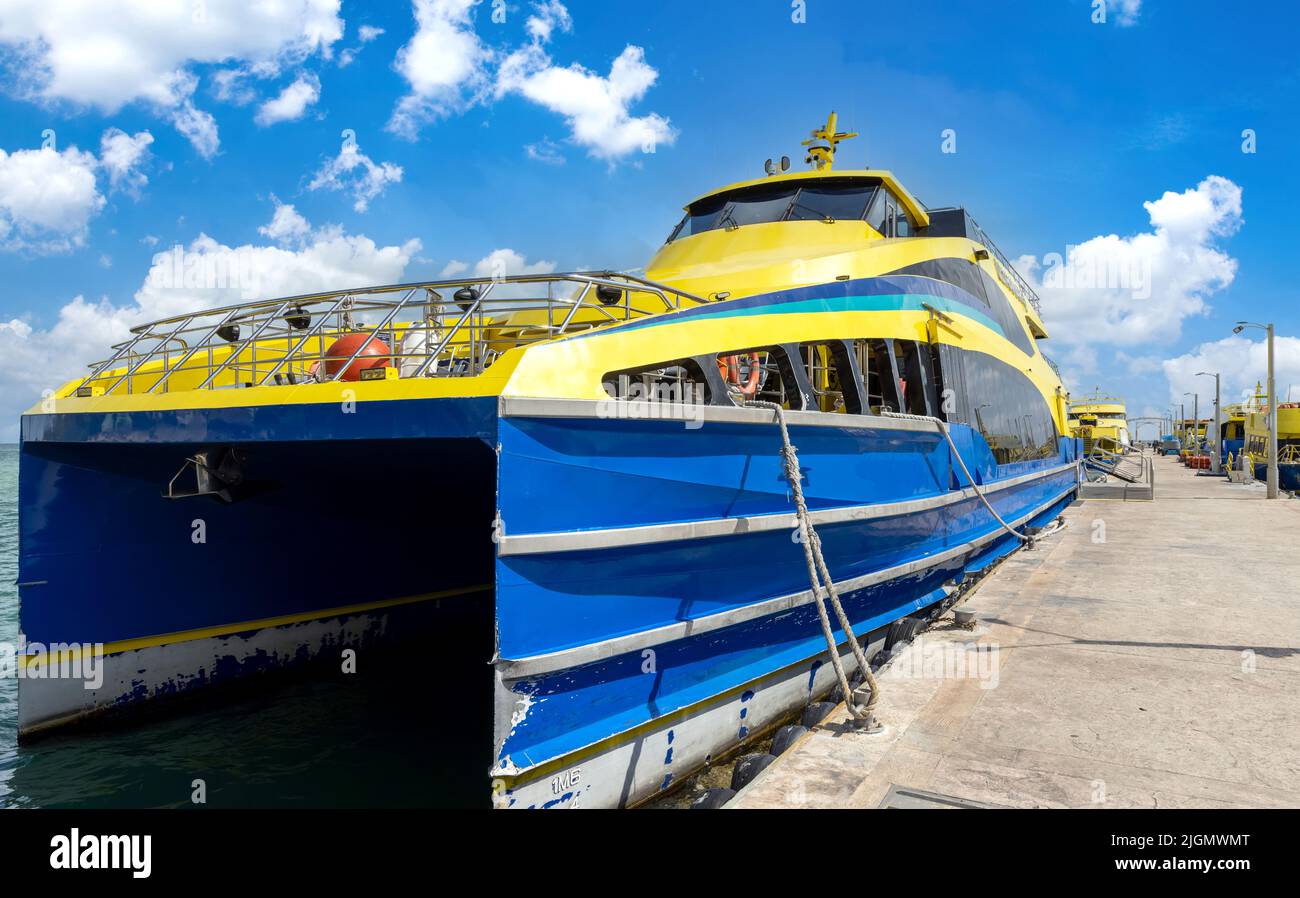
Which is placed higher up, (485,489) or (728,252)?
(728,252)

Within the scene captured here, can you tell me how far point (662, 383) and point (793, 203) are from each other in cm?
524

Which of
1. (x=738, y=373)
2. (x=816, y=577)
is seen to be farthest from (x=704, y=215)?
(x=816, y=577)

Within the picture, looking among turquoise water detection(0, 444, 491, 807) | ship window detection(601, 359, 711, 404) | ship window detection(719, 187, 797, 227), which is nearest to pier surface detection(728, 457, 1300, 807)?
ship window detection(601, 359, 711, 404)

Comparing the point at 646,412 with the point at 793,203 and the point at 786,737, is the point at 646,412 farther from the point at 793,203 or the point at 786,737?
the point at 793,203

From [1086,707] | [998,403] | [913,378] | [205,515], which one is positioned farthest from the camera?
[998,403]

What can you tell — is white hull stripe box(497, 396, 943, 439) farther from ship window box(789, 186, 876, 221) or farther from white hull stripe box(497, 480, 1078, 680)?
ship window box(789, 186, 876, 221)

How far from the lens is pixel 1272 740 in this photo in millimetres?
4773

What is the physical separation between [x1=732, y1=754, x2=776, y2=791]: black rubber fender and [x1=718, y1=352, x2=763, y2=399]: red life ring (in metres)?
2.25

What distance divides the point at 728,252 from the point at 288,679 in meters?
6.04

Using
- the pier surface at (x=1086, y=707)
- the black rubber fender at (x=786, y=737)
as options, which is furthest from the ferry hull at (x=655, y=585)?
the pier surface at (x=1086, y=707)

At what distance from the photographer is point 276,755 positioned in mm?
6477

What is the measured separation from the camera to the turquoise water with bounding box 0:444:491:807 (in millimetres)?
5824

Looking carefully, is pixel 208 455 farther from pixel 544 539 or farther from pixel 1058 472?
pixel 1058 472
